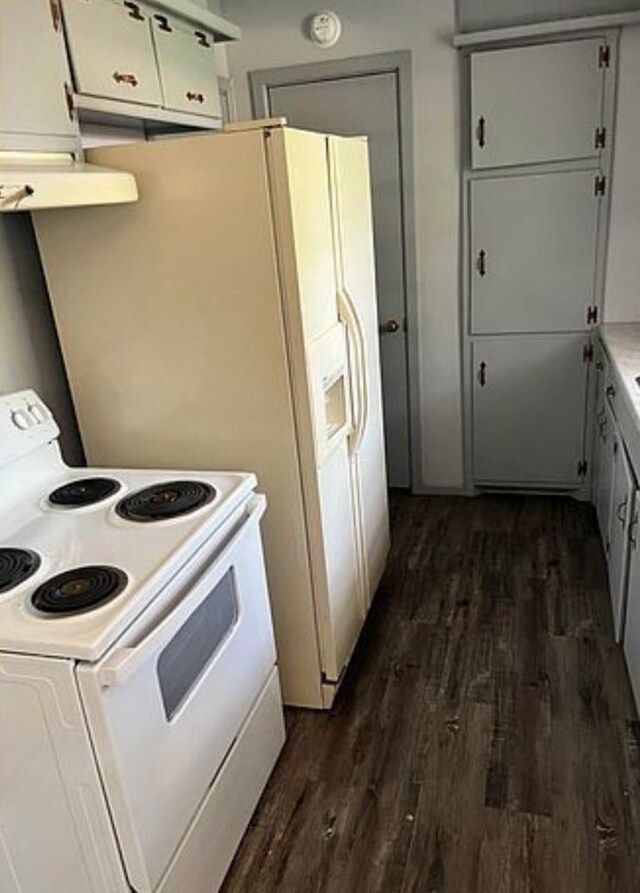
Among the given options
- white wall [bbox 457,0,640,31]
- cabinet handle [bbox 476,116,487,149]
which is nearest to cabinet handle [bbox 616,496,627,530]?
cabinet handle [bbox 476,116,487,149]

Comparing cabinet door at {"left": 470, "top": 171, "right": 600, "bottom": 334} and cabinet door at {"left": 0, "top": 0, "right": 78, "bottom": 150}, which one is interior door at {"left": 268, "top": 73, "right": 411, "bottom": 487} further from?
cabinet door at {"left": 0, "top": 0, "right": 78, "bottom": 150}

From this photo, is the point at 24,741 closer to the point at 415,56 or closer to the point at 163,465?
the point at 163,465

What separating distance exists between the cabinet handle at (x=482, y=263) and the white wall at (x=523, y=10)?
3.19ft

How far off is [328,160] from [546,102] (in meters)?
1.50

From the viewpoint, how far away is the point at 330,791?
6.65 feet

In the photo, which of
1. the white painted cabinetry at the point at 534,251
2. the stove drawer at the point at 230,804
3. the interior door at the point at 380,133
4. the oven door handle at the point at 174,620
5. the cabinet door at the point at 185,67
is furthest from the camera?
the interior door at the point at 380,133

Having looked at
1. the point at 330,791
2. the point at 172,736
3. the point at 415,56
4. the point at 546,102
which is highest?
the point at 415,56

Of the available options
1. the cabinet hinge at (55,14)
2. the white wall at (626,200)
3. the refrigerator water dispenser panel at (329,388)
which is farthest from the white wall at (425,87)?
the cabinet hinge at (55,14)

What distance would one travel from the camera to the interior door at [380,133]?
3.33m

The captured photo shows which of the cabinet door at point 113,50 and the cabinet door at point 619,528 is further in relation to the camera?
the cabinet door at point 619,528

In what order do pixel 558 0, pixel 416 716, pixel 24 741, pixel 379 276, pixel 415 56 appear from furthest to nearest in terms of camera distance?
pixel 379 276, pixel 415 56, pixel 558 0, pixel 416 716, pixel 24 741

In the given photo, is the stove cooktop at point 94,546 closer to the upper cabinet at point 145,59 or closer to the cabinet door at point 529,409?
the upper cabinet at point 145,59

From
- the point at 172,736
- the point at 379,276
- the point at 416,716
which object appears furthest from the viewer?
the point at 379,276

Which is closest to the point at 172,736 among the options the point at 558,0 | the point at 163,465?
the point at 163,465
